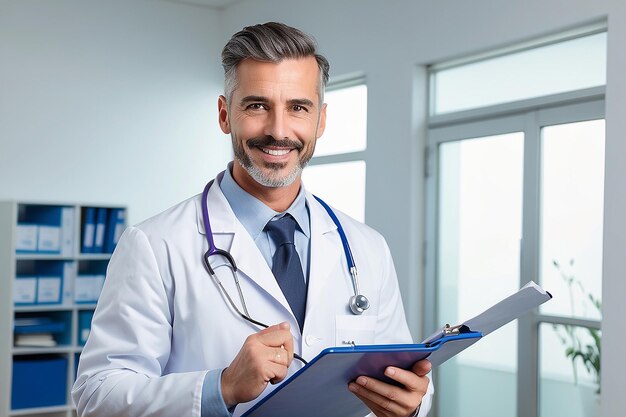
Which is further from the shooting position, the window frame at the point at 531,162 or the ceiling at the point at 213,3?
the ceiling at the point at 213,3

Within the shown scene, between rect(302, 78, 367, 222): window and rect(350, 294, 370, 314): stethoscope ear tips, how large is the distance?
3.41m

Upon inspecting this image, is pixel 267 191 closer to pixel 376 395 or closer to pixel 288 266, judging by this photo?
pixel 288 266

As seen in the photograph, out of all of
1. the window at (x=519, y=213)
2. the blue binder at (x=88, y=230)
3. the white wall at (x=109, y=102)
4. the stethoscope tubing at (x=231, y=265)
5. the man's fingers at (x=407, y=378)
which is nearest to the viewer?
the man's fingers at (x=407, y=378)

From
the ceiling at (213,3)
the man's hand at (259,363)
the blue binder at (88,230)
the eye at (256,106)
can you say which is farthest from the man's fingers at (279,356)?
the ceiling at (213,3)

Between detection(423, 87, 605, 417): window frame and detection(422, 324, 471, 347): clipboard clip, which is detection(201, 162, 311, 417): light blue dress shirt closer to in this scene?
detection(422, 324, 471, 347): clipboard clip

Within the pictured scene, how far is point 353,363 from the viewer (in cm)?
121

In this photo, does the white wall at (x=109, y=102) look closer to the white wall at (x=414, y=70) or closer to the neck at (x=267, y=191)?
the white wall at (x=414, y=70)

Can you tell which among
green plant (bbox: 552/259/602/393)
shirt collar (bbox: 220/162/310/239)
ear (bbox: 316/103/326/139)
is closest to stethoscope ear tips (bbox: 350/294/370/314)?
shirt collar (bbox: 220/162/310/239)

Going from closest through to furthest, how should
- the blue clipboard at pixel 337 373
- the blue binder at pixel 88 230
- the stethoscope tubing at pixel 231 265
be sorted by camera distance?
1. the blue clipboard at pixel 337 373
2. the stethoscope tubing at pixel 231 265
3. the blue binder at pixel 88 230

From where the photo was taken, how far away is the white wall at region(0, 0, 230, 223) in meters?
5.40

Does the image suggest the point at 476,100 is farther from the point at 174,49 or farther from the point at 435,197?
the point at 174,49

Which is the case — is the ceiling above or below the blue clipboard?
above

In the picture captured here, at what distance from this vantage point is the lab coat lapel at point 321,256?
5.21 ft

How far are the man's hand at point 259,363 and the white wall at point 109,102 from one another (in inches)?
170
